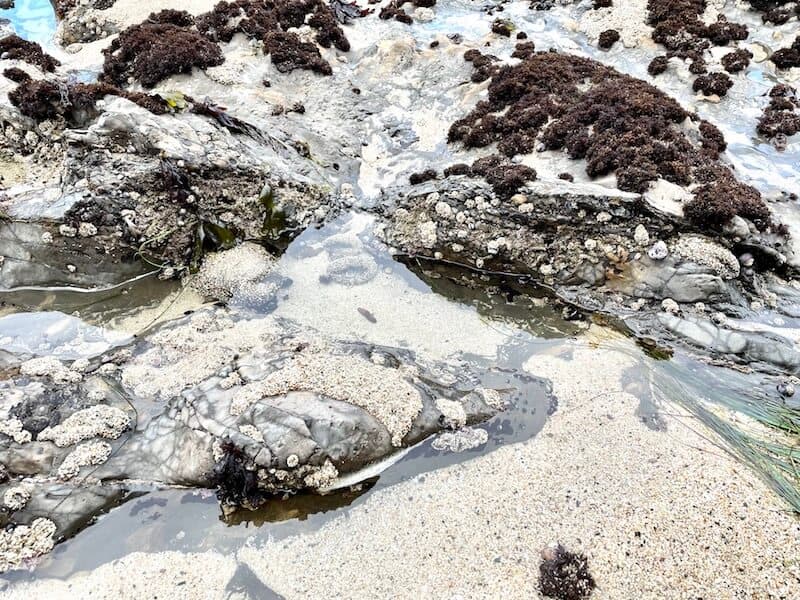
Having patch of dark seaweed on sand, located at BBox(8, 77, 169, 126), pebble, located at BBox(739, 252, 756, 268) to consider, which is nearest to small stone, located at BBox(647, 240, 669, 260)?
pebble, located at BBox(739, 252, 756, 268)

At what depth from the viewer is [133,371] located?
7.54 meters

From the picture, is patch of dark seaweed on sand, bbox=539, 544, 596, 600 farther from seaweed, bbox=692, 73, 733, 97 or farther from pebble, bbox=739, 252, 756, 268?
seaweed, bbox=692, 73, 733, 97

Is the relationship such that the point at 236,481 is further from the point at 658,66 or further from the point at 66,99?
the point at 658,66

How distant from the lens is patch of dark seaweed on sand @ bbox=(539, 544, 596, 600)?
527 cm

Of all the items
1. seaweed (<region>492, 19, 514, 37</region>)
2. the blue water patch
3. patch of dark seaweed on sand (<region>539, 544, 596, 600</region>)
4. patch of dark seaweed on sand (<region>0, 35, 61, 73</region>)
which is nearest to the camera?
patch of dark seaweed on sand (<region>539, 544, 596, 600</region>)

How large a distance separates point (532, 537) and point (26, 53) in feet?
60.0

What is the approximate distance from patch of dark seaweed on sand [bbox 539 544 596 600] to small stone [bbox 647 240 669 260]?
546 cm

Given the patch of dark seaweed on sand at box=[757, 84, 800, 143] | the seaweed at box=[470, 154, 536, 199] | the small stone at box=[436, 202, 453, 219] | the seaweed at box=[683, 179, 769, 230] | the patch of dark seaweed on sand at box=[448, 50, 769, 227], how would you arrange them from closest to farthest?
the seaweed at box=[683, 179, 769, 230]
the patch of dark seaweed on sand at box=[448, 50, 769, 227]
the seaweed at box=[470, 154, 536, 199]
the small stone at box=[436, 202, 453, 219]
the patch of dark seaweed on sand at box=[757, 84, 800, 143]

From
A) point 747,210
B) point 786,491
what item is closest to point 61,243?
point 786,491

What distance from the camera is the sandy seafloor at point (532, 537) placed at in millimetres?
5355

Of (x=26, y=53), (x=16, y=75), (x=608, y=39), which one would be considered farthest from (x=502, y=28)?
(x=26, y=53)

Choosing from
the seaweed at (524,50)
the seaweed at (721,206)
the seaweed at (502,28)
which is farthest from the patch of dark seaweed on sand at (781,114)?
the seaweed at (502,28)

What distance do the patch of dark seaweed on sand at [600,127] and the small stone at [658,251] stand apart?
29.8 inches

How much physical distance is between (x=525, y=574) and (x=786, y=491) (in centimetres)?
329
